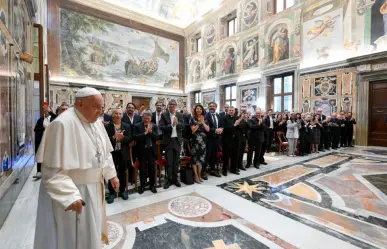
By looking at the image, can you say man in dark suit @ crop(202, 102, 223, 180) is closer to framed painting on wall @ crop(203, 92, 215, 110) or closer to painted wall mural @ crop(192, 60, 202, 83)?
framed painting on wall @ crop(203, 92, 215, 110)

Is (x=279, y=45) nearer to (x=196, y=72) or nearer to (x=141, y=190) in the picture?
(x=196, y=72)

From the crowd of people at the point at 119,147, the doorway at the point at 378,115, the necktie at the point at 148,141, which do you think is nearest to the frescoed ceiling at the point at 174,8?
the doorway at the point at 378,115

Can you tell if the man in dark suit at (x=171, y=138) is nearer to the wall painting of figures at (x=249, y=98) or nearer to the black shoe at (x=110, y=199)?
the black shoe at (x=110, y=199)

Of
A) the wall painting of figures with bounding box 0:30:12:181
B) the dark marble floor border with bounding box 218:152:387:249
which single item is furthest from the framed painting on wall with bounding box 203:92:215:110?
the wall painting of figures with bounding box 0:30:12:181

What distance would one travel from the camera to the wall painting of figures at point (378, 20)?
816 centimetres

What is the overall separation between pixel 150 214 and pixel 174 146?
1.47m

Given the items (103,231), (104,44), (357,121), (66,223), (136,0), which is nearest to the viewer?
(66,223)

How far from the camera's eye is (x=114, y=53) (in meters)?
15.4

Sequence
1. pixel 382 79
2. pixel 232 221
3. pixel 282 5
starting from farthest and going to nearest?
1. pixel 282 5
2. pixel 382 79
3. pixel 232 221

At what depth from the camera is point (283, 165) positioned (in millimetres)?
5965

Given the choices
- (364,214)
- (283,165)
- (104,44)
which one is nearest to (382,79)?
(283,165)

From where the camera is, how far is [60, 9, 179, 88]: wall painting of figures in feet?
44.4

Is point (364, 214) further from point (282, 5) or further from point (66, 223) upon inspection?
point (282, 5)

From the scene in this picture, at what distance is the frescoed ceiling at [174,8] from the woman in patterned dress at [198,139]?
47.8 ft
